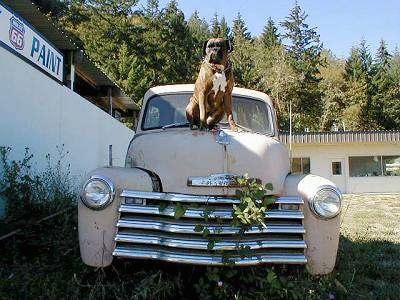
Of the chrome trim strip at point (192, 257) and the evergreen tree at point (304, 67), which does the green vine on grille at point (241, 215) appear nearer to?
the chrome trim strip at point (192, 257)

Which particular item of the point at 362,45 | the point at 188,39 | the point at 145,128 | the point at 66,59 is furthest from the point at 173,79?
the point at 145,128

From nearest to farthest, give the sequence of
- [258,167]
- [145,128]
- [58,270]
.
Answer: [258,167] → [58,270] → [145,128]

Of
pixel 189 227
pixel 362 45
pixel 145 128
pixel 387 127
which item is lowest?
pixel 189 227

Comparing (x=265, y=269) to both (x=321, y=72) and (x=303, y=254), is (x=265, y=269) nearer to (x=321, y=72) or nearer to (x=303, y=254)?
(x=303, y=254)

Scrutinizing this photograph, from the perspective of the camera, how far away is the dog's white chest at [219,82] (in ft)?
14.3

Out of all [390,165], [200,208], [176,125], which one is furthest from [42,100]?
[390,165]

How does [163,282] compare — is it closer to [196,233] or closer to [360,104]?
[196,233]

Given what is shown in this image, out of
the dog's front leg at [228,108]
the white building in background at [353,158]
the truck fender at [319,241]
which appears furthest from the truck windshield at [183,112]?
the white building in background at [353,158]

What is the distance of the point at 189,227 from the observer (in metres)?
3.52

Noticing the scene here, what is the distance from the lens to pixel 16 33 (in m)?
6.93

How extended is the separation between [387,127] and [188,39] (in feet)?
66.5

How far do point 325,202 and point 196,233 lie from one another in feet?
3.46

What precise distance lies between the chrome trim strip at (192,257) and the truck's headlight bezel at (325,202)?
15.8 inches

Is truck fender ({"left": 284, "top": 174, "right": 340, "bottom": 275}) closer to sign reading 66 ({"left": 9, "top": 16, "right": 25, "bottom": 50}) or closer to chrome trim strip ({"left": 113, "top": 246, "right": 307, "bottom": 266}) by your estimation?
chrome trim strip ({"left": 113, "top": 246, "right": 307, "bottom": 266})
